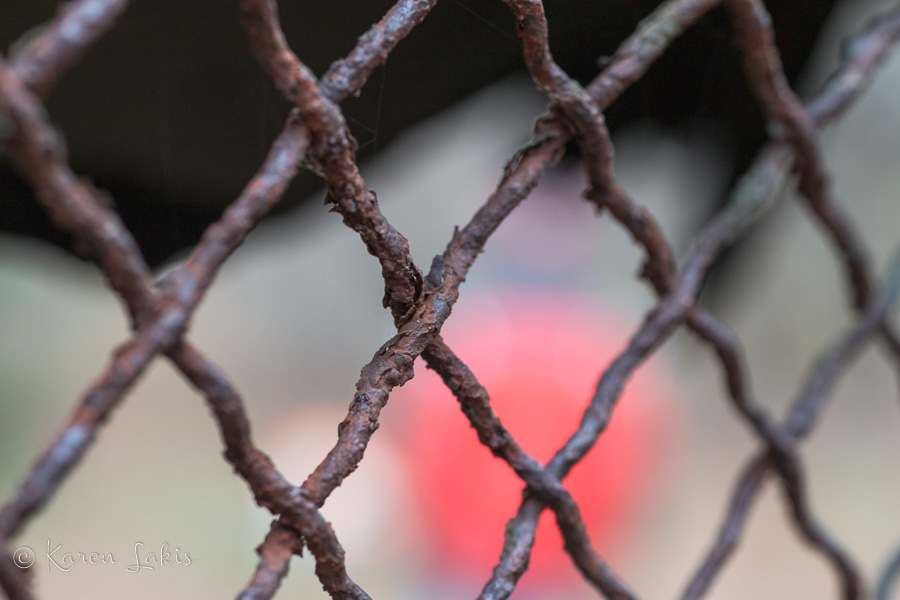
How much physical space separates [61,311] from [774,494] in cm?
145

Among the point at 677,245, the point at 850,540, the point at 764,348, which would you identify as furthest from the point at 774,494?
the point at 677,245

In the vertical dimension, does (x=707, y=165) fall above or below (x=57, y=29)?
above

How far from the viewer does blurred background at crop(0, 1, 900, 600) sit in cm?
135

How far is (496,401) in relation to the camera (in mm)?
1360

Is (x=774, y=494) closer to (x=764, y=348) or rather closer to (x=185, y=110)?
(x=764, y=348)

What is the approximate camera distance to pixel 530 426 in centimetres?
140

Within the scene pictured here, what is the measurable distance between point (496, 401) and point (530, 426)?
0.31ft

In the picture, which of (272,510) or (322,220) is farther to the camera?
(322,220)

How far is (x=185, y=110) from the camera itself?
0.50 meters

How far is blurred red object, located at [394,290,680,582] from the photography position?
1.42 m

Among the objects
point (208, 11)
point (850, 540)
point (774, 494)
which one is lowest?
point (850, 540)

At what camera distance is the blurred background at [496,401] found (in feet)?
4.42

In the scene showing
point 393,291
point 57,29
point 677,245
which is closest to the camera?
point 57,29

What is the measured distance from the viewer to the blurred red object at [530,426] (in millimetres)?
1423
